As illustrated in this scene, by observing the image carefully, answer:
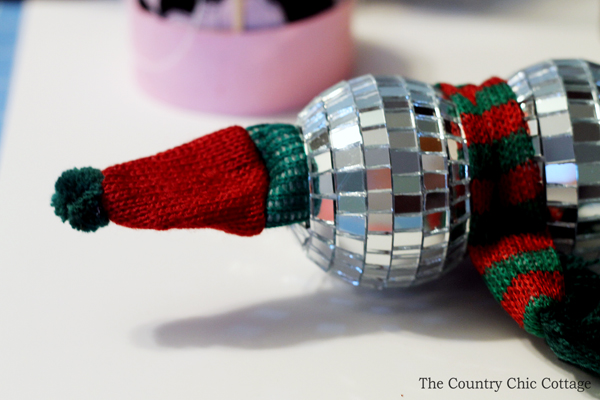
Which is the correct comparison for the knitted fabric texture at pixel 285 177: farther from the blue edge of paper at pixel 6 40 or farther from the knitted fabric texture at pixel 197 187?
the blue edge of paper at pixel 6 40

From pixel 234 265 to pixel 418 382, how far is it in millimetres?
164

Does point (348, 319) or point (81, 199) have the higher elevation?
point (81, 199)

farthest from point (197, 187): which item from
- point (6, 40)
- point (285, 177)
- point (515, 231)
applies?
point (6, 40)

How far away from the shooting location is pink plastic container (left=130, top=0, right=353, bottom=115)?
603 mm

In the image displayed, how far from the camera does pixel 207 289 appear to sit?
1.48 feet

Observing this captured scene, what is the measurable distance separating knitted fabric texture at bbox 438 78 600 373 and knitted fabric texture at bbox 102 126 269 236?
5.4 inches

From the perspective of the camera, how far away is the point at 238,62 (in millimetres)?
607

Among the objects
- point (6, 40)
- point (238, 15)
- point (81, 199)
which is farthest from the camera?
point (6, 40)

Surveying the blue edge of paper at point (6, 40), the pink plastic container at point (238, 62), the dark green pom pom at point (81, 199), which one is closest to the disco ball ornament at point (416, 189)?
the dark green pom pom at point (81, 199)

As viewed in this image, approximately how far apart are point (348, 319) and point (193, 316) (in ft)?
0.35

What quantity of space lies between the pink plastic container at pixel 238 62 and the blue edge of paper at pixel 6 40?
7.6 inches

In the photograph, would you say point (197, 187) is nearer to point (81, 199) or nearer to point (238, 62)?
point (81, 199)

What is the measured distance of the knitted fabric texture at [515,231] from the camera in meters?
0.37

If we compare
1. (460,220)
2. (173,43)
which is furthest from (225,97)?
(460,220)
